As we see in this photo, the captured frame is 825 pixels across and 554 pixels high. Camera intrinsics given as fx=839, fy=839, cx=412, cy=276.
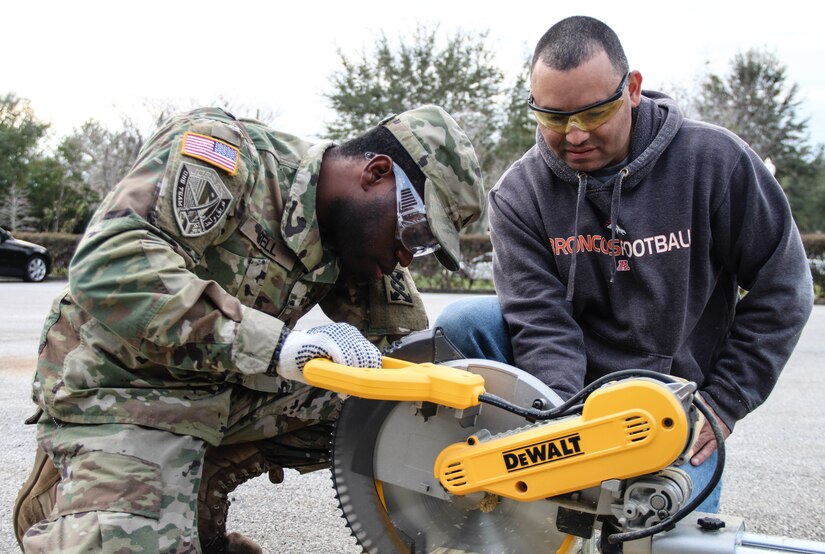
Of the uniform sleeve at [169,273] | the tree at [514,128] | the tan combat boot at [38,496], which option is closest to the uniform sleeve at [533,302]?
the uniform sleeve at [169,273]

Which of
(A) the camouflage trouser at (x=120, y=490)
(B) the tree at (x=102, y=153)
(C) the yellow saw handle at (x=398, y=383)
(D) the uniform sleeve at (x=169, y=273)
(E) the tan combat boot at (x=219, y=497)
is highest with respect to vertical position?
(B) the tree at (x=102, y=153)

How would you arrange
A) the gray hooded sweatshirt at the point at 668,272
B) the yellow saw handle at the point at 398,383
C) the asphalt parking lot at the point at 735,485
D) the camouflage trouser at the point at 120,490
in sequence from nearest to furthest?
the yellow saw handle at the point at 398,383
the camouflage trouser at the point at 120,490
the gray hooded sweatshirt at the point at 668,272
the asphalt parking lot at the point at 735,485

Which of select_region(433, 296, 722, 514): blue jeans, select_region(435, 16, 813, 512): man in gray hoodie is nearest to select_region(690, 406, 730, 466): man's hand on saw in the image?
select_region(435, 16, 813, 512): man in gray hoodie

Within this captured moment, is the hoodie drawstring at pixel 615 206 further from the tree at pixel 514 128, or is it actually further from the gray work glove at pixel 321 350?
the tree at pixel 514 128

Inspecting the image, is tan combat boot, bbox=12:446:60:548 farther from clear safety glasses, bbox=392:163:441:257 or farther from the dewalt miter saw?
clear safety glasses, bbox=392:163:441:257

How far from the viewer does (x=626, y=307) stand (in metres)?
2.72

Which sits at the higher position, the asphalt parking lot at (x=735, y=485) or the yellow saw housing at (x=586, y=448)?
the yellow saw housing at (x=586, y=448)

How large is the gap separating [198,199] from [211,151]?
145 millimetres

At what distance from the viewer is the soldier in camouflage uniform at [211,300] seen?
213 centimetres

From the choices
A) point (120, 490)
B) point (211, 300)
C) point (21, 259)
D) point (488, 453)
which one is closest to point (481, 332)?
point (488, 453)

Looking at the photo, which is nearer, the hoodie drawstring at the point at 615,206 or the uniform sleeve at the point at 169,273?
the uniform sleeve at the point at 169,273

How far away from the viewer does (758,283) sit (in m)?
2.62

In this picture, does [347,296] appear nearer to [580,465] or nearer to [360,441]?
[360,441]

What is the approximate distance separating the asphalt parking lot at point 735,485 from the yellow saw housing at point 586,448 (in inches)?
37.0
